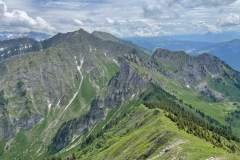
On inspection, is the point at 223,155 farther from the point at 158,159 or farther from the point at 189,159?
the point at 158,159

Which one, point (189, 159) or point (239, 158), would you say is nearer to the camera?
point (239, 158)

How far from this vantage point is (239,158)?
471 ft

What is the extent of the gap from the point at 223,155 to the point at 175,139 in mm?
52458

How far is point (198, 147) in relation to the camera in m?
169

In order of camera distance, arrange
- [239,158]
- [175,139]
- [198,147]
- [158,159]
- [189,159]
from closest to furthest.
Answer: [239,158] < [189,159] < [198,147] < [158,159] < [175,139]

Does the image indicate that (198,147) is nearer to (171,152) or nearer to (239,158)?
(171,152)

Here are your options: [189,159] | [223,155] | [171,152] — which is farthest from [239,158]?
[171,152]

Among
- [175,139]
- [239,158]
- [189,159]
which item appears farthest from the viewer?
[175,139]

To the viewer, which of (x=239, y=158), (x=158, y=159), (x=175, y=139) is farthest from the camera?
(x=175, y=139)

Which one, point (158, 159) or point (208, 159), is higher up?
point (208, 159)

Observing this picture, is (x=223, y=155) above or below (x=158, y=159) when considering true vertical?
above

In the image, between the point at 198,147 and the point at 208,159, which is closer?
the point at 208,159

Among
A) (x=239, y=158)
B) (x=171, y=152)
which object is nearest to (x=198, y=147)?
(x=171, y=152)

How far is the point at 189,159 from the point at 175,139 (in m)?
46.3
